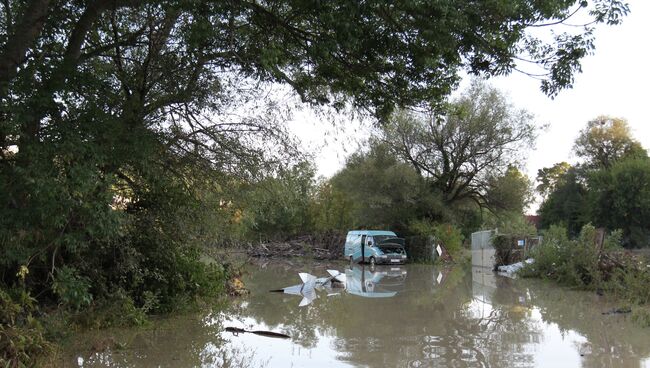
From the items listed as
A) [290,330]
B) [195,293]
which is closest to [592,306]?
[290,330]

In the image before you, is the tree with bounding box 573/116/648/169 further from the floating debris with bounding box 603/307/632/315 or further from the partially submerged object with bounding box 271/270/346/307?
the floating debris with bounding box 603/307/632/315

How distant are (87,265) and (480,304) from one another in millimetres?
9524

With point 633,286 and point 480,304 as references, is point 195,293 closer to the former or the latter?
point 480,304

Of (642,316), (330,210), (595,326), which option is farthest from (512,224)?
(595,326)

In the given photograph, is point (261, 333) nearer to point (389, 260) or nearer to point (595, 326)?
point (595, 326)

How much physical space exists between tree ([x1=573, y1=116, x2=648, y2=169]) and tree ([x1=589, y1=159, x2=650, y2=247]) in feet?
42.3

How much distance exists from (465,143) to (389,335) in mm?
23812

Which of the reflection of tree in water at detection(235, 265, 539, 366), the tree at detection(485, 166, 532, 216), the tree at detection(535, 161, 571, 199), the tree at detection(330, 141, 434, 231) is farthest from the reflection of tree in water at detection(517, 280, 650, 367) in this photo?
the tree at detection(535, 161, 571, 199)

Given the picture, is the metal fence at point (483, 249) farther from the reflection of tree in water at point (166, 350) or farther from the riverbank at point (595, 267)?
the reflection of tree in water at point (166, 350)

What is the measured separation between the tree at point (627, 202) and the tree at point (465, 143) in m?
17.1

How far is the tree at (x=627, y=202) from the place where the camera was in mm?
43375

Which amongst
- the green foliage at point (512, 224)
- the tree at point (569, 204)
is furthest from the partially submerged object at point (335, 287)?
the tree at point (569, 204)

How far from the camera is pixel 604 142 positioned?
59.6 meters

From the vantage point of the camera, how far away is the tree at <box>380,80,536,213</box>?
3148 cm
